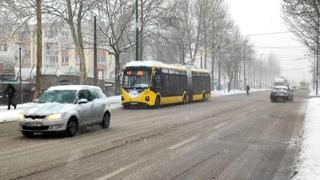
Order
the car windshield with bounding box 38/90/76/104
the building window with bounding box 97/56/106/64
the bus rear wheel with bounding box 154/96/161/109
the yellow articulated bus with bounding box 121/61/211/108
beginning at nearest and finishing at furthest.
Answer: the car windshield with bounding box 38/90/76/104, the yellow articulated bus with bounding box 121/61/211/108, the bus rear wheel with bounding box 154/96/161/109, the building window with bounding box 97/56/106/64

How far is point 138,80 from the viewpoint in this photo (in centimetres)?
3684

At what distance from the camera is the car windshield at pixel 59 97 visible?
1755 centimetres

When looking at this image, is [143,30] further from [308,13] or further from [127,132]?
[127,132]

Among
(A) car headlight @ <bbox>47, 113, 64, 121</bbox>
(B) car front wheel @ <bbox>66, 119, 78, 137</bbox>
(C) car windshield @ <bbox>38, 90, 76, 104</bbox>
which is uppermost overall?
(C) car windshield @ <bbox>38, 90, 76, 104</bbox>

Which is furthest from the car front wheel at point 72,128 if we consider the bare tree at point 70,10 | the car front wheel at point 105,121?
the bare tree at point 70,10

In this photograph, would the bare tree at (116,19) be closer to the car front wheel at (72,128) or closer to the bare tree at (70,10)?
the bare tree at (70,10)

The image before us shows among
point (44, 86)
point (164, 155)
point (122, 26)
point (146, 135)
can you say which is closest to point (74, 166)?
point (164, 155)

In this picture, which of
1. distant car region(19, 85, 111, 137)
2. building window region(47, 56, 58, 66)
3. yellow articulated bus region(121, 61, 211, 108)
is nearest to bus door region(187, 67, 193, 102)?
yellow articulated bus region(121, 61, 211, 108)

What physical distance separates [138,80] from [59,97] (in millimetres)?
19151

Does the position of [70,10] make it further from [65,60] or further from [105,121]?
[65,60]

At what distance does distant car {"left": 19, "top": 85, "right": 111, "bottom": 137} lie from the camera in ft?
52.9

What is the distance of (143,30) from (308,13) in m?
28.1

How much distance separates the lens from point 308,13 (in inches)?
1102

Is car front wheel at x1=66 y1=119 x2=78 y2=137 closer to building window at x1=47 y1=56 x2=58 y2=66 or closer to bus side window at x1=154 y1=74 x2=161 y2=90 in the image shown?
bus side window at x1=154 y1=74 x2=161 y2=90
